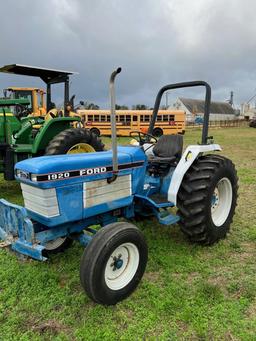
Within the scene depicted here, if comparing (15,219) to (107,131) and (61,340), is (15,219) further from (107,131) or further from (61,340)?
(107,131)

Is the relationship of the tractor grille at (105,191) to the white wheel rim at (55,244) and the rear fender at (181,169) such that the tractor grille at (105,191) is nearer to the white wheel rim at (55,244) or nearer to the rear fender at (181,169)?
the rear fender at (181,169)

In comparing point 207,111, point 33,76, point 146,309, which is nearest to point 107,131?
point 33,76

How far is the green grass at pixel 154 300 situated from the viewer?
99.3 inches

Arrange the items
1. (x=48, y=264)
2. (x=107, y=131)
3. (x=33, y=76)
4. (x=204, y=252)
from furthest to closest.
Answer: (x=107, y=131) → (x=33, y=76) → (x=204, y=252) → (x=48, y=264)

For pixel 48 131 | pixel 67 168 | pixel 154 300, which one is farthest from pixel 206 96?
pixel 48 131

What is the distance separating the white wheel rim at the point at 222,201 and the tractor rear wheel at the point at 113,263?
147cm

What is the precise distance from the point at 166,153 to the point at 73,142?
6.86 feet

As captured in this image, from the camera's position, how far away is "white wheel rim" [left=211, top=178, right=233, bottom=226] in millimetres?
4102

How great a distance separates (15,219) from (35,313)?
0.81 metres

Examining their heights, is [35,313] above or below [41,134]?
below

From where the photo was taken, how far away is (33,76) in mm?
7023

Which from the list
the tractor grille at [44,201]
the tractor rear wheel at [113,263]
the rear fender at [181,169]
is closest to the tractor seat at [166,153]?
the rear fender at [181,169]

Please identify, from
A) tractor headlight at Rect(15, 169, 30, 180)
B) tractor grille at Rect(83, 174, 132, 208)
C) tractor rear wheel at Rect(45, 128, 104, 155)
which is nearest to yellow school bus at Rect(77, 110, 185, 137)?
tractor rear wheel at Rect(45, 128, 104, 155)

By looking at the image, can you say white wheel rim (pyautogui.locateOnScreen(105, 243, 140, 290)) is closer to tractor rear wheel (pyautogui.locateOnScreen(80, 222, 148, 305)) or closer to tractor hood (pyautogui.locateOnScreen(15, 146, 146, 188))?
tractor rear wheel (pyautogui.locateOnScreen(80, 222, 148, 305))
